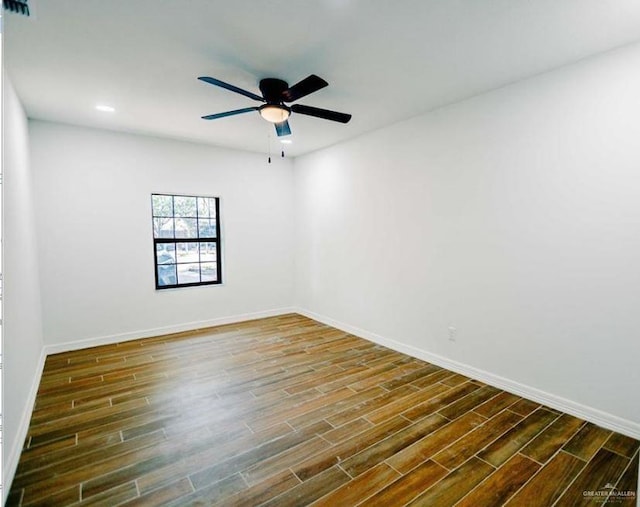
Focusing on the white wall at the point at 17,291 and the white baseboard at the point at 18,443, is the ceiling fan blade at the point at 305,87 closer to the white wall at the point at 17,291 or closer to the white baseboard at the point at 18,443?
the white wall at the point at 17,291

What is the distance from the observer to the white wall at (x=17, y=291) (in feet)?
6.79

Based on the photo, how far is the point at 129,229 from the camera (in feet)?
14.5

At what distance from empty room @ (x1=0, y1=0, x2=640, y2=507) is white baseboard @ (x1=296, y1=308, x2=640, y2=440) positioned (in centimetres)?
2

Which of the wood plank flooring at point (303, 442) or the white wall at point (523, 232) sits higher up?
the white wall at point (523, 232)

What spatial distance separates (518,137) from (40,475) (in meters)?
4.09

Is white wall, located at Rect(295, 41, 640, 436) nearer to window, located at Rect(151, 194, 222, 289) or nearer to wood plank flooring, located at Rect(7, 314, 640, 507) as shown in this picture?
wood plank flooring, located at Rect(7, 314, 640, 507)

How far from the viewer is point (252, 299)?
546 centimetres

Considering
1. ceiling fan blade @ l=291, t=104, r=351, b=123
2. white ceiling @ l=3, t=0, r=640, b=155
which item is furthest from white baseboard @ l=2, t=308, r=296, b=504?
ceiling fan blade @ l=291, t=104, r=351, b=123

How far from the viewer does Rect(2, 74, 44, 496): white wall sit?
6.79 ft

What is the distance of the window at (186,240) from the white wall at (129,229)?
0.15 m

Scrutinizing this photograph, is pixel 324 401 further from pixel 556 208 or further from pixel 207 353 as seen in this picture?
pixel 556 208

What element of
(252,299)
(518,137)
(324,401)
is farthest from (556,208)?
(252,299)

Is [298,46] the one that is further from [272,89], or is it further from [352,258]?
[352,258]

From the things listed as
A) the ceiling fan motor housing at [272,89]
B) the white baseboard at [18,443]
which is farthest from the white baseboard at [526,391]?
the white baseboard at [18,443]
